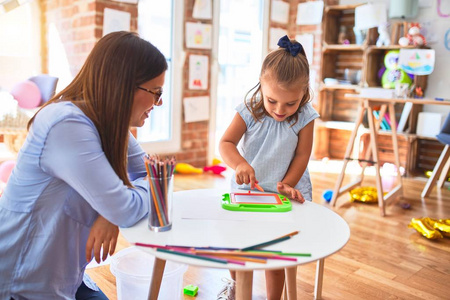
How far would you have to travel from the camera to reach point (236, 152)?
4.90 ft

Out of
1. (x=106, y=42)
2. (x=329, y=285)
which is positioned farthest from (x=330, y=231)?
(x=329, y=285)

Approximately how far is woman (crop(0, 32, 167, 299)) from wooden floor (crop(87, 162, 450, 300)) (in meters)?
0.79

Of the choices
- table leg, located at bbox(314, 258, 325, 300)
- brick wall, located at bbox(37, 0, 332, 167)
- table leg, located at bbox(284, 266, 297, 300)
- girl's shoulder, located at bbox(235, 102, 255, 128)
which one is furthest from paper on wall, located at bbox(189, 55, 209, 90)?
table leg, located at bbox(284, 266, 297, 300)

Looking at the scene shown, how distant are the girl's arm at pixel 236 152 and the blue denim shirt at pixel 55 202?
0.37 meters

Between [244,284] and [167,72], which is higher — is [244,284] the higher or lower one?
the lower one

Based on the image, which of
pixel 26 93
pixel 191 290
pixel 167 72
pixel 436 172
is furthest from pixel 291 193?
pixel 167 72

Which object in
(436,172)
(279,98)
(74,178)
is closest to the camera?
(74,178)

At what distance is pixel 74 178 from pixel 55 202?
10 centimetres

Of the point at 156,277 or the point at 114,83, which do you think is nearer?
the point at 114,83

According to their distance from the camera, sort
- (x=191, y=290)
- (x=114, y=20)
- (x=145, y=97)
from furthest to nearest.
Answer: (x=114, y=20)
(x=191, y=290)
(x=145, y=97)

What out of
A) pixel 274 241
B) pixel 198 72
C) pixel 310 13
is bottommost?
pixel 274 241

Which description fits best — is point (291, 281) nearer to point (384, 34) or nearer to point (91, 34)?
point (91, 34)

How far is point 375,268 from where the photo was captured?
6.77 feet

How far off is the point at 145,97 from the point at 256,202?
40cm
